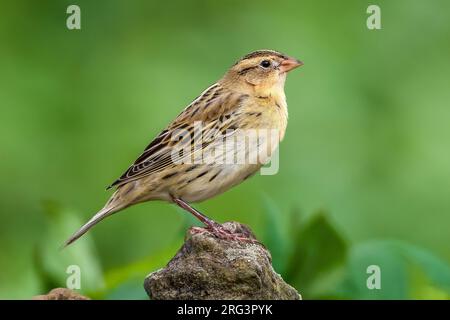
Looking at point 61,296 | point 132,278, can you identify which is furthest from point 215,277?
point 132,278

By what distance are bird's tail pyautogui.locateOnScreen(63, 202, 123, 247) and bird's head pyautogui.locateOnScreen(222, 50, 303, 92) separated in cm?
115

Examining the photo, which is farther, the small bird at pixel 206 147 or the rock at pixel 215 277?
the small bird at pixel 206 147

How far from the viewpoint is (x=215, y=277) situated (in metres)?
5.41

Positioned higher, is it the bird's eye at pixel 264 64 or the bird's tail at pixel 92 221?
the bird's eye at pixel 264 64

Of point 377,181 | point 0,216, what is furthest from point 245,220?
point 0,216

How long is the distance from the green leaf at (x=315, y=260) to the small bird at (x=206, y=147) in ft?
2.08

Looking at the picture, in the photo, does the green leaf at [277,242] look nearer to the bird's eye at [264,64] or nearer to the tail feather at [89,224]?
the bird's eye at [264,64]

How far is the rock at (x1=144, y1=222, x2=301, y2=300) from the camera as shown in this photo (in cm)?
539

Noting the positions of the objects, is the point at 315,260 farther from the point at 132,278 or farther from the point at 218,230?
the point at 218,230

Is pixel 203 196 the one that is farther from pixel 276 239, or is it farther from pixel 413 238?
pixel 413 238

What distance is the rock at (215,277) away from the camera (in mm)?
5387

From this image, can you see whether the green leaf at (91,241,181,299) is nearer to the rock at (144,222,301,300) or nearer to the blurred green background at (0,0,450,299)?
the rock at (144,222,301,300)

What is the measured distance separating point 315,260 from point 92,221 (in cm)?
148

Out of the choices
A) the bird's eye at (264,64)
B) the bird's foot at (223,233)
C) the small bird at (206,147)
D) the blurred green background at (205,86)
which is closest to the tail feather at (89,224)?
the small bird at (206,147)
